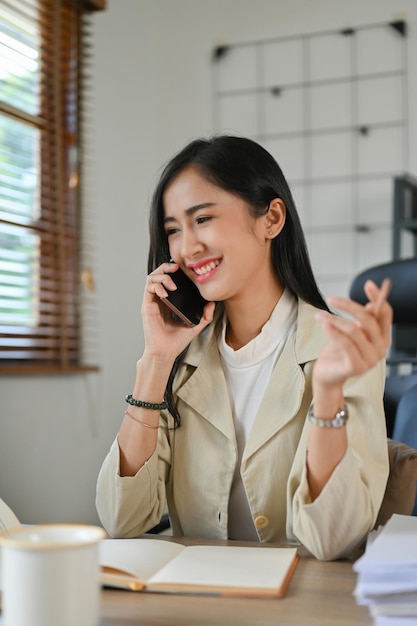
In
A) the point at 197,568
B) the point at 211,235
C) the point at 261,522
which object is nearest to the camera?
the point at 197,568

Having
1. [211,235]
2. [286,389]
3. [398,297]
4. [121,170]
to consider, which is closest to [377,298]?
[286,389]

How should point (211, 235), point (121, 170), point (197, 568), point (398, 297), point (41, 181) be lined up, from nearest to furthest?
point (197, 568) < point (211, 235) < point (398, 297) < point (41, 181) < point (121, 170)

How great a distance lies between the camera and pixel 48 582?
0.63 metres

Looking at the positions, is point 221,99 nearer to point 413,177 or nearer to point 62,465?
point 413,177

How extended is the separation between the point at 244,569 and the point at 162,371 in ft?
1.73

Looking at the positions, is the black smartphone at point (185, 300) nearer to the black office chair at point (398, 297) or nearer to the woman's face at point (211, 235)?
the woman's face at point (211, 235)

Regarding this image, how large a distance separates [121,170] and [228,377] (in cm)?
207

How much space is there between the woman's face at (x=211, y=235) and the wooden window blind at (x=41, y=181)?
1.26m

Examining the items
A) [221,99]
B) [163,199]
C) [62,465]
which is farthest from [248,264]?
[221,99]

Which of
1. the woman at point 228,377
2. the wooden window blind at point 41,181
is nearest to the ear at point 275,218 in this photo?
the woman at point 228,377

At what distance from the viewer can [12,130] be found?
2.69 metres

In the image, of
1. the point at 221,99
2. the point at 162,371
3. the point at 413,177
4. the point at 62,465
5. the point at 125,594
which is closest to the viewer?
the point at 125,594

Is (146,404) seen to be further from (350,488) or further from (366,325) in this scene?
(366,325)

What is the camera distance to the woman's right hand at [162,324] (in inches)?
55.7
